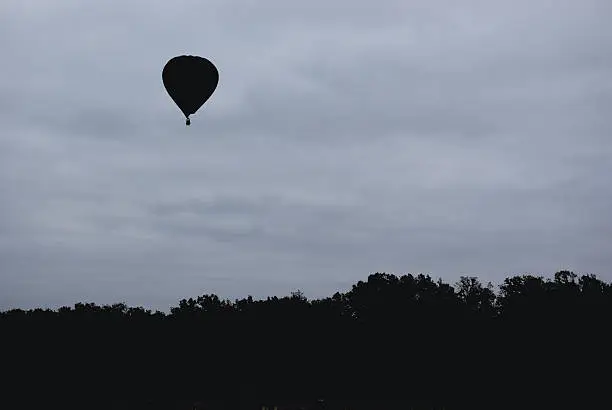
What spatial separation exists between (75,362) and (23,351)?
8.35 m

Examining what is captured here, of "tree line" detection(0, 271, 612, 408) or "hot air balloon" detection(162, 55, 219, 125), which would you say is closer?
"hot air balloon" detection(162, 55, 219, 125)

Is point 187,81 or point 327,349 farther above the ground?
point 187,81

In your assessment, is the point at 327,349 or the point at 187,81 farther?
the point at 327,349

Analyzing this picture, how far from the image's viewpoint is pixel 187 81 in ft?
97.7

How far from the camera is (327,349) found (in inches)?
3199

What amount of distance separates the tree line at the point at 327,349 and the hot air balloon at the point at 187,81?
4036 centimetres

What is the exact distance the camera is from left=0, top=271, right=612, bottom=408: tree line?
64.9m

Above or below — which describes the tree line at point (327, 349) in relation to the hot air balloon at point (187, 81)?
below

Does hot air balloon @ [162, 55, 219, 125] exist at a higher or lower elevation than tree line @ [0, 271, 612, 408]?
higher

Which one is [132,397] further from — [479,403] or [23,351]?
[479,403]

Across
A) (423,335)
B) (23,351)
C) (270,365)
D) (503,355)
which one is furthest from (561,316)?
(23,351)

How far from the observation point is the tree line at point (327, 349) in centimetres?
6494

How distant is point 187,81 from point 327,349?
56432mm

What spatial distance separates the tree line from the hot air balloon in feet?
132
